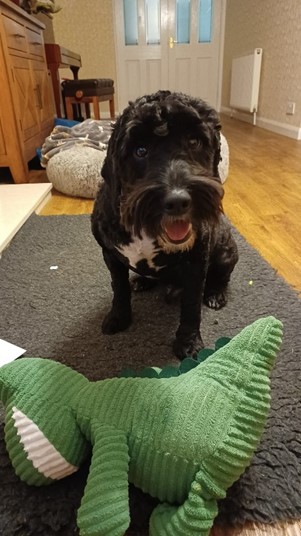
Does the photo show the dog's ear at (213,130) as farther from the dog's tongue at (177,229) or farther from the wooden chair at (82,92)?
the wooden chair at (82,92)

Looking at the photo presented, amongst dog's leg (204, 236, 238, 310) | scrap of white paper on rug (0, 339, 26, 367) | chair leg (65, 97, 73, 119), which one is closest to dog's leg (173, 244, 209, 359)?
dog's leg (204, 236, 238, 310)

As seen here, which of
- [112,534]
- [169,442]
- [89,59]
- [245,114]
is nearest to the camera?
[112,534]

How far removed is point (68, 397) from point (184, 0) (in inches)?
292

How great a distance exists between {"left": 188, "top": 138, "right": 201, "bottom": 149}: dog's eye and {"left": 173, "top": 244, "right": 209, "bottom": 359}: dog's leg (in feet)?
0.85

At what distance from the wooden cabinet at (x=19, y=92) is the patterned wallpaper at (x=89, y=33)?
12.5ft

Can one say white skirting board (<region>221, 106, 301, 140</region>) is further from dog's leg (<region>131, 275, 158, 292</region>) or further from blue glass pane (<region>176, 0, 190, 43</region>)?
dog's leg (<region>131, 275, 158, 292</region>)

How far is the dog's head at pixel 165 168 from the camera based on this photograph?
83 centimetres

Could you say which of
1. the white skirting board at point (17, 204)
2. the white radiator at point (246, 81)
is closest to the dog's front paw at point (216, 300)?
the white skirting board at point (17, 204)

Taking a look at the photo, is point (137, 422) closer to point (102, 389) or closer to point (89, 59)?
point (102, 389)

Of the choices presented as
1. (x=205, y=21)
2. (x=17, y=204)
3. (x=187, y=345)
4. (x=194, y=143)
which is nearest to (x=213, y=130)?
(x=194, y=143)

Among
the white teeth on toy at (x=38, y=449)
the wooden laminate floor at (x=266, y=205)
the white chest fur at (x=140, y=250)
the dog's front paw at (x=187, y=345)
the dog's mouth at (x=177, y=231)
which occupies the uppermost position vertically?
the dog's mouth at (x=177, y=231)

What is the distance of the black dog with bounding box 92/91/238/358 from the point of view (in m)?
0.84

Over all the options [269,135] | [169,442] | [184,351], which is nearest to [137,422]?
[169,442]

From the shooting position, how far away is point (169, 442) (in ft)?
1.98
